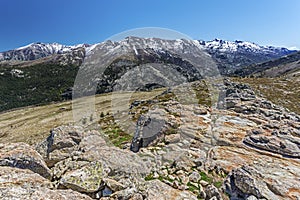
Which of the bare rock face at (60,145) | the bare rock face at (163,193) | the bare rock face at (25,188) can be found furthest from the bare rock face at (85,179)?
the bare rock face at (60,145)

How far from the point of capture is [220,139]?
23.0 m

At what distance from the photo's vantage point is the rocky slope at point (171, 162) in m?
13.0

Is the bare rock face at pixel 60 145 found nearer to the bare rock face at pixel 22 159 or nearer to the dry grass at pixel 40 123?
the bare rock face at pixel 22 159

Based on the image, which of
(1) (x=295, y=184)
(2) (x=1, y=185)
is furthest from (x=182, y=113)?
(2) (x=1, y=185)

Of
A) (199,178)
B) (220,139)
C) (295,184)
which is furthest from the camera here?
(220,139)

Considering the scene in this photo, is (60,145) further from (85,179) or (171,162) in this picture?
(171,162)

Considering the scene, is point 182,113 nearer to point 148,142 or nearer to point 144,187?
point 148,142

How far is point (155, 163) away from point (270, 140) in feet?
33.8

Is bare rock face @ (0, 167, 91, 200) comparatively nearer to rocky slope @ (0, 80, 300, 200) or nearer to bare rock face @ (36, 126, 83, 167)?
rocky slope @ (0, 80, 300, 200)

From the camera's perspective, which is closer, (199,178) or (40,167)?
(40,167)

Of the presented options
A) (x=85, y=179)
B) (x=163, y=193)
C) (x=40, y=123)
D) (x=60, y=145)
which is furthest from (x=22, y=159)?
(x=40, y=123)

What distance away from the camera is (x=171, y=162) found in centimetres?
1898

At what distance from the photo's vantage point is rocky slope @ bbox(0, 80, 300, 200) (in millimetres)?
12984

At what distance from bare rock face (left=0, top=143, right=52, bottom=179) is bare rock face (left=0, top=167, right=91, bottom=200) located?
88cm
